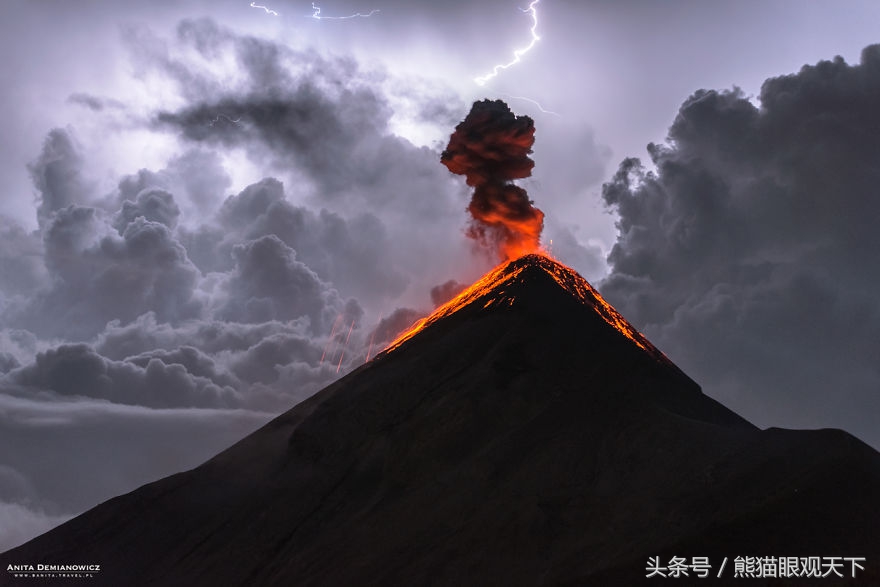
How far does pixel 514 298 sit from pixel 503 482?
27110 mm

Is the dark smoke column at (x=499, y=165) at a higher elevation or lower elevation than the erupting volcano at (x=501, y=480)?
higher

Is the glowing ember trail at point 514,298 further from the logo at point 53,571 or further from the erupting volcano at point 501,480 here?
the logo at point 53,571

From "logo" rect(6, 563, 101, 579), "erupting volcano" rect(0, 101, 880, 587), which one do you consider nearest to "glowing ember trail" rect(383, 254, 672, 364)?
"erupting volcano" rect(0, 101, 880, 587)

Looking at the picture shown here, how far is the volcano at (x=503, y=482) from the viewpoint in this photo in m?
40.4

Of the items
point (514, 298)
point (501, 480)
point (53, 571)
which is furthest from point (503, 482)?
point (53, 571)

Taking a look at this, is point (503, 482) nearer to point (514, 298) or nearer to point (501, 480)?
point (501, 480)

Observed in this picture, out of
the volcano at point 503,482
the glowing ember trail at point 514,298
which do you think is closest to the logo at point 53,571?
the volcano at point 503,482

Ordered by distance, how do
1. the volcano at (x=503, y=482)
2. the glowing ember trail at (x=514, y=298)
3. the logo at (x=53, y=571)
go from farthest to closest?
1. the glowing ember trail at (x=514, y=298)
2. the logo at (x=53, y=571)
3. the volcano at (x=503, y=482)

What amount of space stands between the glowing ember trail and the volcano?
363mm

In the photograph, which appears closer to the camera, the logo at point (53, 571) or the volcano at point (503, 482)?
the volcano at point (503, 482)

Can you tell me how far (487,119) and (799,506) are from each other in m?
64.1

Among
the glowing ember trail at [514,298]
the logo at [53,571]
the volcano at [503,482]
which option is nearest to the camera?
the volcano at [503,482]

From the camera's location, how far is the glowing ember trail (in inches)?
3182

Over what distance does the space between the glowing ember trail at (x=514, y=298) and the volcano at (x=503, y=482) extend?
1.19ft
